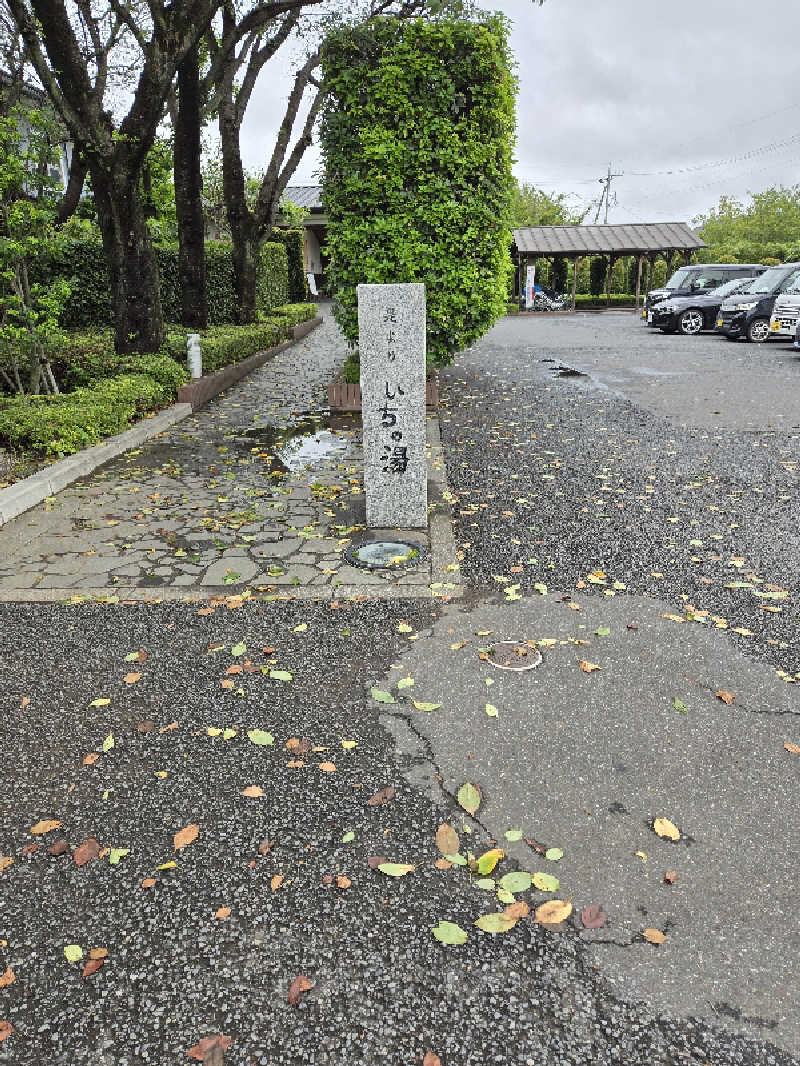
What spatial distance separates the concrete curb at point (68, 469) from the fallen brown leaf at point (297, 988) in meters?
4.87

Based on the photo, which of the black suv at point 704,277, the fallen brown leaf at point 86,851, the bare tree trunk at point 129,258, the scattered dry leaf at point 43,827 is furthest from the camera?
the black suv at point 704,277

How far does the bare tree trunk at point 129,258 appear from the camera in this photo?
9.45 meters

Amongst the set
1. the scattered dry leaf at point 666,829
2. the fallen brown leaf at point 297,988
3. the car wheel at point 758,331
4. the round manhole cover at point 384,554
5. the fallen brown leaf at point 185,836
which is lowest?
the fallen brown leaf at point 297,988

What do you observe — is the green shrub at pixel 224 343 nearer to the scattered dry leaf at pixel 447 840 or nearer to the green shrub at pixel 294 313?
the green shrub at pixel 294 313

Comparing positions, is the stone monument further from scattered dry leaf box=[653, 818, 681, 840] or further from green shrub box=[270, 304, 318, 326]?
green shrub box=[270, 304, 318, 326]

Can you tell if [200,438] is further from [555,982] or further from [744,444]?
[555,982]

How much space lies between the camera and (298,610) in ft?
14.0

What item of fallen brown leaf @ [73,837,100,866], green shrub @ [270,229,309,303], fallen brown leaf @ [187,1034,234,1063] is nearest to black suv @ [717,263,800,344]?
green shrub @ [270,229,309,303]

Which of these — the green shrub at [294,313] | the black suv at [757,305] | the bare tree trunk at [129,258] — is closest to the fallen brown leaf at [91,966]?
the bare tree trunk at [129,258]

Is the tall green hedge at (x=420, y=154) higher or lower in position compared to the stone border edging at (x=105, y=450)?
higher

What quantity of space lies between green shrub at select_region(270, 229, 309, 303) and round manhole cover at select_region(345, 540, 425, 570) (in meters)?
23.5

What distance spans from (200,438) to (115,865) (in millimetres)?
7028

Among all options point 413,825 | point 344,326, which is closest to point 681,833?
point 413,825

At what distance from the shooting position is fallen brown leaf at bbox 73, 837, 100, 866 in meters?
2.48
